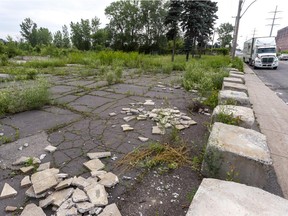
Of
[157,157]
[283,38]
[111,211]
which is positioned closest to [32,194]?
[111,211]

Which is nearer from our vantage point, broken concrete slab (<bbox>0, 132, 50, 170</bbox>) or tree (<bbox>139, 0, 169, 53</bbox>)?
broken concrete slab (<bbox>0, 132, 50, 170</bbox>)

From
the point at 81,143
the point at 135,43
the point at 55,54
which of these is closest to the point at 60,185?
the point at 81,143

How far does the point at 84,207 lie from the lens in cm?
168

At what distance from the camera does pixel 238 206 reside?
139cm

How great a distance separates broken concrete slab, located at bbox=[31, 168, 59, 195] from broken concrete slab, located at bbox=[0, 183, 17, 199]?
176mm

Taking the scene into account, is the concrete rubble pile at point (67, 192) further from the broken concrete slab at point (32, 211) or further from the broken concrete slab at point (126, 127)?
the broken concrete slab at point (126, 127)

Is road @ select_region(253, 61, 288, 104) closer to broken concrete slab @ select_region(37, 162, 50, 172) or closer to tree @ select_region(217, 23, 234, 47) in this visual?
broken concrete slab @ select_region(37, 162, 50, 172)

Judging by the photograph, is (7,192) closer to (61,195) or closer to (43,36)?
(61,195)

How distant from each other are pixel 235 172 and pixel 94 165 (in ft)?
5.09

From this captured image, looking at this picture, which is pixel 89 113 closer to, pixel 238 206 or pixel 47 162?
pixel 47 162

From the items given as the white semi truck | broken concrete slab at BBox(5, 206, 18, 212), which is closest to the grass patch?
broken concrete slab at BBox(5, 206, 18, 212)

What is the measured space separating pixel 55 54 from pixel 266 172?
65.0 ft

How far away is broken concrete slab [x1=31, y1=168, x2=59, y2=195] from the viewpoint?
186cm

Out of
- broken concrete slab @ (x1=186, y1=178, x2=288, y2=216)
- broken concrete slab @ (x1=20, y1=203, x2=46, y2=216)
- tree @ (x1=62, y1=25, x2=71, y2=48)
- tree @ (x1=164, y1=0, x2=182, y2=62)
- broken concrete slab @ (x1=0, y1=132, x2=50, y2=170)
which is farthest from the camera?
tree @ (x1=62, y1=25, x2=71, y2=48)
